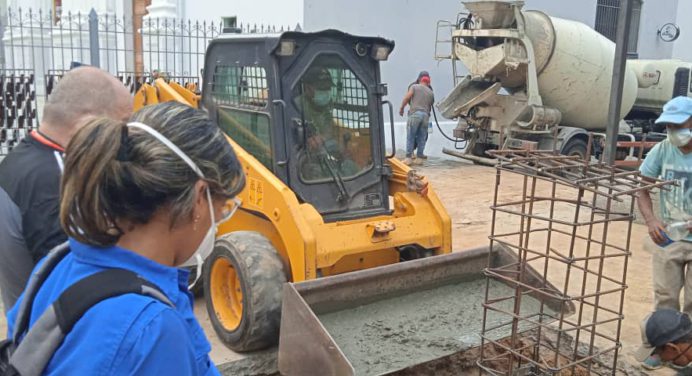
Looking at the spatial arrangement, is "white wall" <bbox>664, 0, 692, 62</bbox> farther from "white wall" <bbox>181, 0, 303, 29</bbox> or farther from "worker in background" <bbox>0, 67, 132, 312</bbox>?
"worker in background" <bbox>0, 67, 132, 312</bbox>

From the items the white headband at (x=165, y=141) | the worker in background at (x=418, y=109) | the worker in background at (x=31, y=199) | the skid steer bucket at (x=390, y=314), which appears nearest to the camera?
the white headband at (x=165, y=141)

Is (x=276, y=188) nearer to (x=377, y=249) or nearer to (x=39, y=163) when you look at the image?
(x=377, y=249)

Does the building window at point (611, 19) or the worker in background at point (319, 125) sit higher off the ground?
the building window at point (611, 19)

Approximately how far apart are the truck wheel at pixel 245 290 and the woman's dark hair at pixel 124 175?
8.82 feet

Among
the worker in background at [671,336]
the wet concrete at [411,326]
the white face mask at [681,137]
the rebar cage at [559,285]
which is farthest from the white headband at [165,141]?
the white face mask at [681,137]

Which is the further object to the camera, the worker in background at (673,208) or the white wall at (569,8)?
the white wall at (569,8)

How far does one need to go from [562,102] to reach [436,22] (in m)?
3.26

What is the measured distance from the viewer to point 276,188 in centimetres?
402

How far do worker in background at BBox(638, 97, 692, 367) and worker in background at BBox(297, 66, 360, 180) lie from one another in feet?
6.56

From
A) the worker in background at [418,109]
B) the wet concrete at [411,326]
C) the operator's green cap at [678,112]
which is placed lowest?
the wet concrete at [411,326]

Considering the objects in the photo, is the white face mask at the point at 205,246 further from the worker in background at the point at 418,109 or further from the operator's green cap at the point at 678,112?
the worker in background at the point at 418,109

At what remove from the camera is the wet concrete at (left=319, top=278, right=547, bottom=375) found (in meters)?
3.62

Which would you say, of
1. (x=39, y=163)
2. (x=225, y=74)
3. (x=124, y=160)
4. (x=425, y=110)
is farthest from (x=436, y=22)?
(x=124, y=160)

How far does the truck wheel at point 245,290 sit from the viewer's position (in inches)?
152
